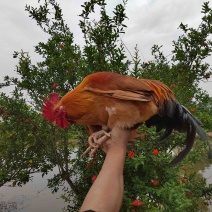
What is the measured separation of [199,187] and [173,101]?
4.21 m

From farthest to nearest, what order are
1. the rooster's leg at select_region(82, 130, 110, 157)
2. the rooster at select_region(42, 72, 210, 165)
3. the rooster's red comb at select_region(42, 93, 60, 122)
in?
the rooster's red comb at select_region(42, 93, 60, 122) → the rooster at select_region(42, 72, 210, 165) → the rooster's leg at select_region(82, 130, 110, 157)

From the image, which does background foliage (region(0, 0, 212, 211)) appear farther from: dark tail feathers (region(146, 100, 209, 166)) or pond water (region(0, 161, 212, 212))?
pond water (region(0, 161, 212, 212))

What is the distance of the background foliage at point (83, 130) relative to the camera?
348cm

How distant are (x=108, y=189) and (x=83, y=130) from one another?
11.4 ft

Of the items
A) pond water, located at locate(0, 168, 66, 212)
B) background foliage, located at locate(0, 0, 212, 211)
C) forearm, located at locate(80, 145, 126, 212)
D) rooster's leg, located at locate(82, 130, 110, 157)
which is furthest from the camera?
pond water, located at locate(0, 168, 66, 212)

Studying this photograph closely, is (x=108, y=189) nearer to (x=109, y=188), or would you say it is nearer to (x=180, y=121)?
(x=109, y=188)

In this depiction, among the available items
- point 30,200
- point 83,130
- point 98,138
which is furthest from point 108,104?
point 30,200

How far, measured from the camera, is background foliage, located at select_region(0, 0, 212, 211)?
3480mm

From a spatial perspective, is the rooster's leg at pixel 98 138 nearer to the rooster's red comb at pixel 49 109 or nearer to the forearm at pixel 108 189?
the forearm at pixel 108 189

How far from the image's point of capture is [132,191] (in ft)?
12.7

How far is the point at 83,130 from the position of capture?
14.2 ft

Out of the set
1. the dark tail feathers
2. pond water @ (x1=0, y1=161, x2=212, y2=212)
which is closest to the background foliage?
the dark tail feathers

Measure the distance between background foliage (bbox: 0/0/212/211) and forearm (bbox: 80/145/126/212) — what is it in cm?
192

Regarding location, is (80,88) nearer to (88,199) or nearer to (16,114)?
(88,199)
